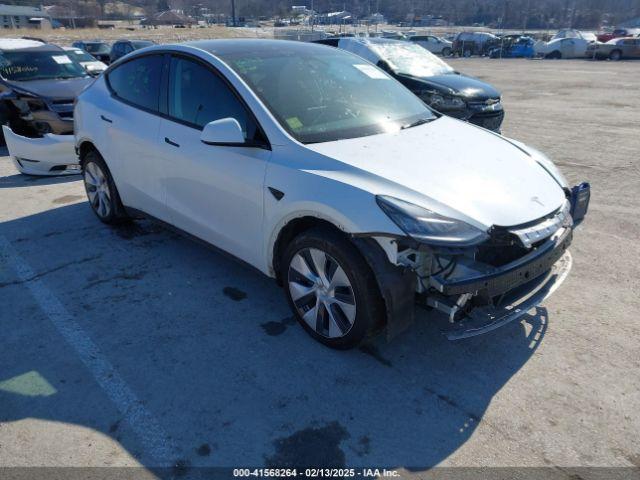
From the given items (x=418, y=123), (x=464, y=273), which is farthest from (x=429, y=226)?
(x=418, y=123)

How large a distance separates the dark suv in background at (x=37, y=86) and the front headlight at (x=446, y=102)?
5.60m

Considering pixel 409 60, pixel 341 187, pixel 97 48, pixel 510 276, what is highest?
pixel 409 60

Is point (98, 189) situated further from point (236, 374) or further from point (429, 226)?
point (429, 226)

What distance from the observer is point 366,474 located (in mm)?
2373

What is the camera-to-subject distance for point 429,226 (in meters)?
2.64

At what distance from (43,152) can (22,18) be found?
87743 millimetres

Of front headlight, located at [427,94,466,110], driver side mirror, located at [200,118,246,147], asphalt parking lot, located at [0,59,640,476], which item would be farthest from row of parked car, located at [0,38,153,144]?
front headlight, located at [427,94,466,110]

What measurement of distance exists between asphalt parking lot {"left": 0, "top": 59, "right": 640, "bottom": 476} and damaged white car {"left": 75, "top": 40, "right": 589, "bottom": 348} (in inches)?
13.2

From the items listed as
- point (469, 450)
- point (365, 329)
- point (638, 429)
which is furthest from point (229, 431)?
point (638, 429)

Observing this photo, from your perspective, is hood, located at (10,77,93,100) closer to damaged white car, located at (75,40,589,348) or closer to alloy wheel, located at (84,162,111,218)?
alloy wheel, located at (84,162,111,218)

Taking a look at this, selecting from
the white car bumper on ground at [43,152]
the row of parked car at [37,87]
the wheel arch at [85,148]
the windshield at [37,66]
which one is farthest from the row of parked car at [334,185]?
the windshield at [37,66]

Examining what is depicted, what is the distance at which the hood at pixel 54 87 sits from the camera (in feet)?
25.5

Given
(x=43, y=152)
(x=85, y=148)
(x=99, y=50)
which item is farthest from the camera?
(x=99, y=50)

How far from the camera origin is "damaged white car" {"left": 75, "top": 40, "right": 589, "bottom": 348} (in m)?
2.75
